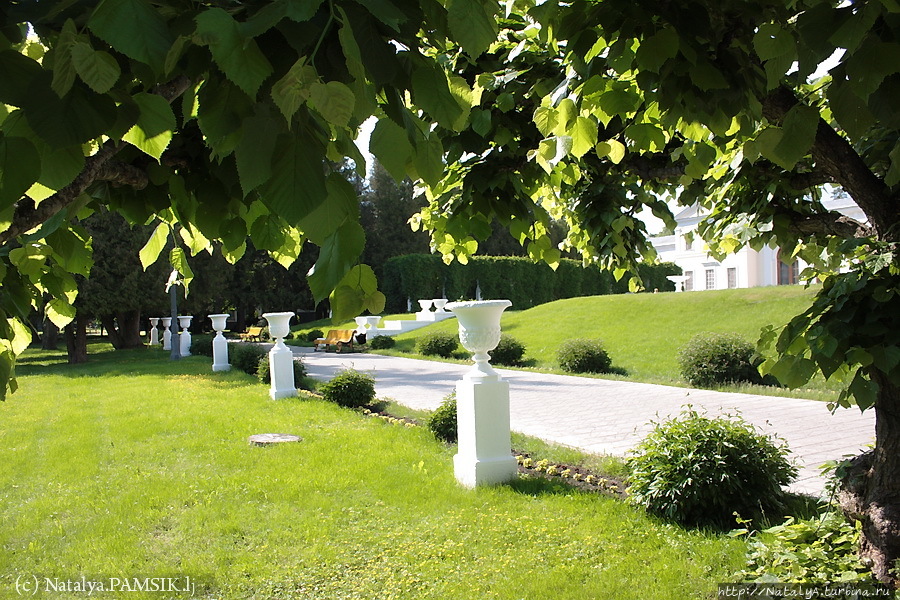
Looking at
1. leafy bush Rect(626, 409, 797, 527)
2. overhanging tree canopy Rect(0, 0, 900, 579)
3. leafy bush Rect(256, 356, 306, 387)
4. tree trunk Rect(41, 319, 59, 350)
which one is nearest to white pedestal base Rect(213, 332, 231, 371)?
leafy bush Rect(256, 356, 306, 387)

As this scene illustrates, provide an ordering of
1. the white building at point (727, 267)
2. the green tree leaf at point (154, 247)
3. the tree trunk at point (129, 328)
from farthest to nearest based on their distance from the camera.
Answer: the white building at point (727, 267), the tree trunk at point (129, 328), the green tree leaf at point (154, 247)

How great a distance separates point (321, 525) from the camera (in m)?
4.59

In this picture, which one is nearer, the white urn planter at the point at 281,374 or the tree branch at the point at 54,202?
the tree branch at the point at 54,202

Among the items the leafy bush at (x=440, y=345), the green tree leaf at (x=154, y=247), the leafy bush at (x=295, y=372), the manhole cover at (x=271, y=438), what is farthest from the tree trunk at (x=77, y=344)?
the green tree leaf at (x=154, y=247)

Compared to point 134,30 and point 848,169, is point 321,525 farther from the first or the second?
point 134,30

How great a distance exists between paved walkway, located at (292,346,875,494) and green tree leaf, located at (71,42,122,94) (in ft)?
15.2

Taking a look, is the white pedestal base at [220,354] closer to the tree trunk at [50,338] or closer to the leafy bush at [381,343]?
the leafy bush at [381,343]

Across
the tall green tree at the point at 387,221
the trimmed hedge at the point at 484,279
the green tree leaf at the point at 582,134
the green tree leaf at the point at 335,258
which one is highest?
the tall green tree at the point at 387,221

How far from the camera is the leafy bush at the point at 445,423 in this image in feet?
24.1

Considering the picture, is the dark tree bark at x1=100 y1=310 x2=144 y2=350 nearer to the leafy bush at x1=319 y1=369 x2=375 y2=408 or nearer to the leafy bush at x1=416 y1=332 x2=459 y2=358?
the leafy bush at x1=416 y1=332 x2=459 y2=358

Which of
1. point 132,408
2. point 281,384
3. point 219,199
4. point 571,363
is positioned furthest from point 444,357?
point 219,199

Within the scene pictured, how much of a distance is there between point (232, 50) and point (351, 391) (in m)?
9.32

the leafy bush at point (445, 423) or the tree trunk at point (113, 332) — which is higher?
the tree trunk at point (113, 332)

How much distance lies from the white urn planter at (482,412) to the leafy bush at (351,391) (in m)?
4.56
